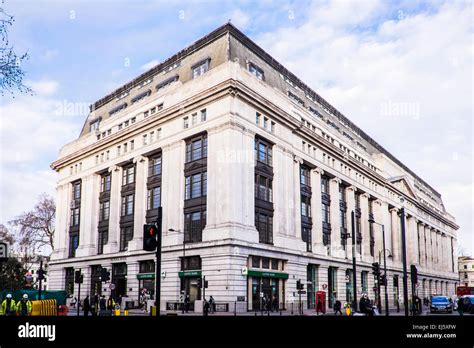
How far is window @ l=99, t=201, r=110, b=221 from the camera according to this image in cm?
6234

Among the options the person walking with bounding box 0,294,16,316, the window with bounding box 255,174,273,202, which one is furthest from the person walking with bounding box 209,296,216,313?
the person walking with bounding box 0,294,16,316

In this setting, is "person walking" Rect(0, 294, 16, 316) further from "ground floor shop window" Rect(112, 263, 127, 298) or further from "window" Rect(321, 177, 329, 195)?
"window" Rect(321, 177, 329, 195)

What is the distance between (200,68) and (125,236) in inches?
836

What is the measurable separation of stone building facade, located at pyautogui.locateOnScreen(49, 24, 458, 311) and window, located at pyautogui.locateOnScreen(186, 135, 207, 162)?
17 cm

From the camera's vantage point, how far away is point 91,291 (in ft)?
199

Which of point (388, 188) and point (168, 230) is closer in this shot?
point (168, 230)

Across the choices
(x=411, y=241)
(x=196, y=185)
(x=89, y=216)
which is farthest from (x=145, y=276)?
(x=411, y=241)

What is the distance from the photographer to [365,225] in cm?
7406

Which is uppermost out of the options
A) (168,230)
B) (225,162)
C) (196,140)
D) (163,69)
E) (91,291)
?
(163,69)

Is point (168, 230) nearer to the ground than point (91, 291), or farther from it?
farther from it

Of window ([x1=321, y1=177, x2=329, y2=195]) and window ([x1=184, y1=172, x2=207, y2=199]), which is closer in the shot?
window ([x1=184, y1=172, x2=207, y2=199])

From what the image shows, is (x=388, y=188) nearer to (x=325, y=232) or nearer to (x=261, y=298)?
(x=325, y=232)
